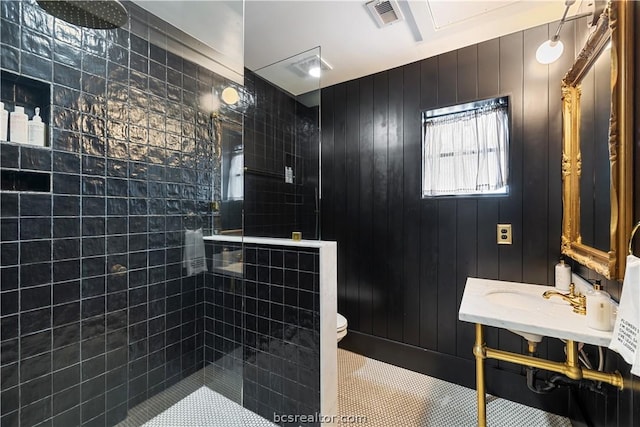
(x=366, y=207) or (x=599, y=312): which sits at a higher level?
(x=366, y=207)

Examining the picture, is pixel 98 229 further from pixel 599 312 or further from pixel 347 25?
pixel 599 312

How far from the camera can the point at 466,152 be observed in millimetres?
1948

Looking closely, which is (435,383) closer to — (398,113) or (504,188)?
(504,188)

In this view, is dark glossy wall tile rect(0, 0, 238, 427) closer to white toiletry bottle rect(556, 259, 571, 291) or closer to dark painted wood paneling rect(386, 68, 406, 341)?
dark painted wood paneling rect(386, 68, 406, 341)

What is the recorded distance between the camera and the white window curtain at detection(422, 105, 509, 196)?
5.95ft

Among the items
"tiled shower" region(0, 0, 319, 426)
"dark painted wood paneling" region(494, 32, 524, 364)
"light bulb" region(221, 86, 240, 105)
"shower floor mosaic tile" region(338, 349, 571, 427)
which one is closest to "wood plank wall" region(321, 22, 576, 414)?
"dark painted wood paneling" region(494, 32, 524, 364)

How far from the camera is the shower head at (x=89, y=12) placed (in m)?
Answer: 1.30

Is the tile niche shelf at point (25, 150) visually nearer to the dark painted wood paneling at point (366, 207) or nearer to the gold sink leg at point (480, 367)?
the dark painted wood paneling at point (366, 207)

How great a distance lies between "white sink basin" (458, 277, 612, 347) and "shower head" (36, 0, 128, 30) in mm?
2265

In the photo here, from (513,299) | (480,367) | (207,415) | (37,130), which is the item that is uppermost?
(37,130)

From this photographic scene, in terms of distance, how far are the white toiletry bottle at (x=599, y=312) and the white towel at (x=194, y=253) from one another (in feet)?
6.47

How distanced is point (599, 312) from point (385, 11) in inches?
66.4

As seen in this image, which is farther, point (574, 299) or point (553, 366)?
point (574, 299)

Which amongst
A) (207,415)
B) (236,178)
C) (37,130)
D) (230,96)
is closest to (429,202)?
(236,178)
